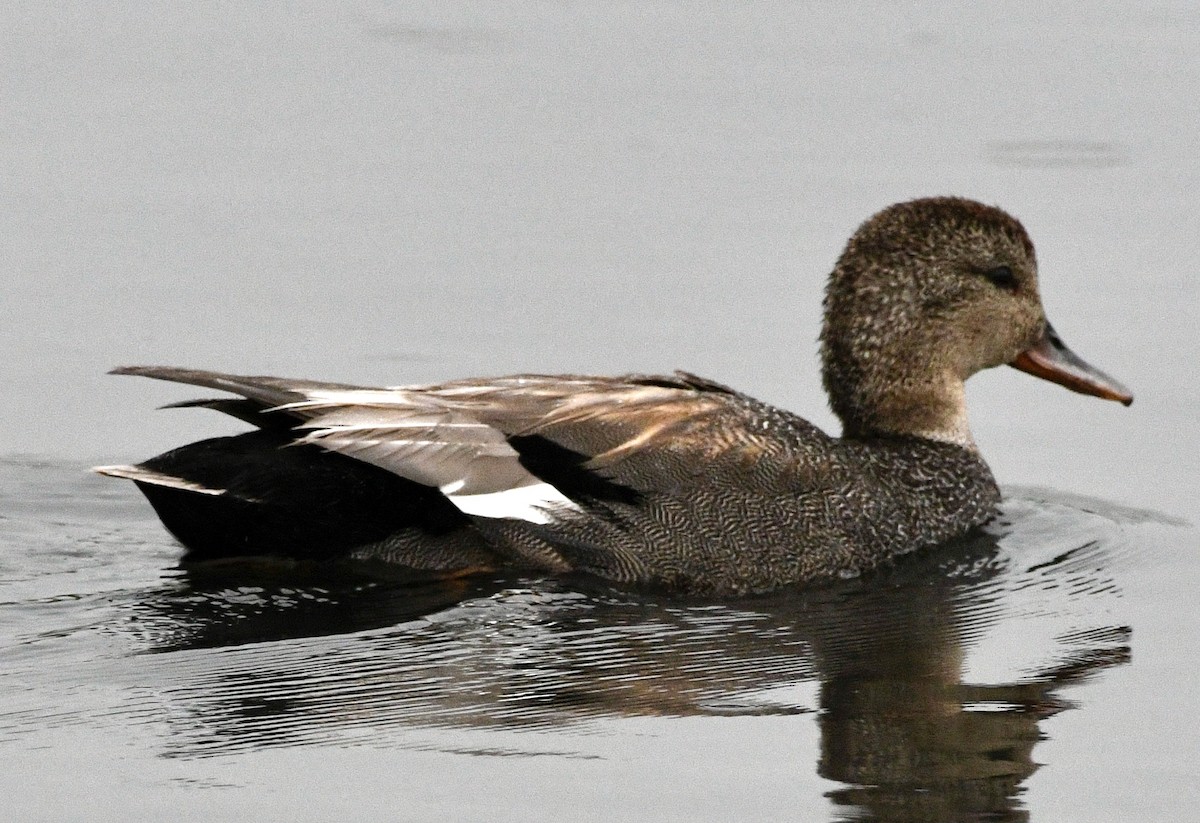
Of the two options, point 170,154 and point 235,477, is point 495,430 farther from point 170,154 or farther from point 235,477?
point 170,154

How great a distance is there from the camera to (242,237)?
37.6 feet

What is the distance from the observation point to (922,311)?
939 cm

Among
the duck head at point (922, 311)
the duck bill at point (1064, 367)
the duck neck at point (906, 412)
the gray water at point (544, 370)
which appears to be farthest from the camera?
the duck bill at point (1064, 367)

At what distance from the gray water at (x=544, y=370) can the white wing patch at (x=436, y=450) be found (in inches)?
12.0

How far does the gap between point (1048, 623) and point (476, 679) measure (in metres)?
2.09

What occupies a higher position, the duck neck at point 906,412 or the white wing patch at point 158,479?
the duck neck at point 906,412

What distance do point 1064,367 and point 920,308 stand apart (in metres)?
0.78

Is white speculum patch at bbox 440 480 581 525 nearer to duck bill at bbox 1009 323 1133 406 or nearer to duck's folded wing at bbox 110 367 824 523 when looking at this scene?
duck's folded wing at bbox 110 367 824 523

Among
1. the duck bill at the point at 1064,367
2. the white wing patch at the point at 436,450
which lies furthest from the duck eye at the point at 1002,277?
the white wing patch at the point at 436,450

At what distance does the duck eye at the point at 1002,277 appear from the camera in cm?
948

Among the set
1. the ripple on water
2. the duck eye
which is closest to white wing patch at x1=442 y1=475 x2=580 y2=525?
the ripple on water

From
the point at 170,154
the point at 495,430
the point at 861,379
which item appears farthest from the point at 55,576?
the point at 170,154

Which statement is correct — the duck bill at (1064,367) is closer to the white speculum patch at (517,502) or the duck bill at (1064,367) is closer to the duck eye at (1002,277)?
the duck eye at (1002,277)

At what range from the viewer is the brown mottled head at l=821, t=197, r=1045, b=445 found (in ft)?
30.6
